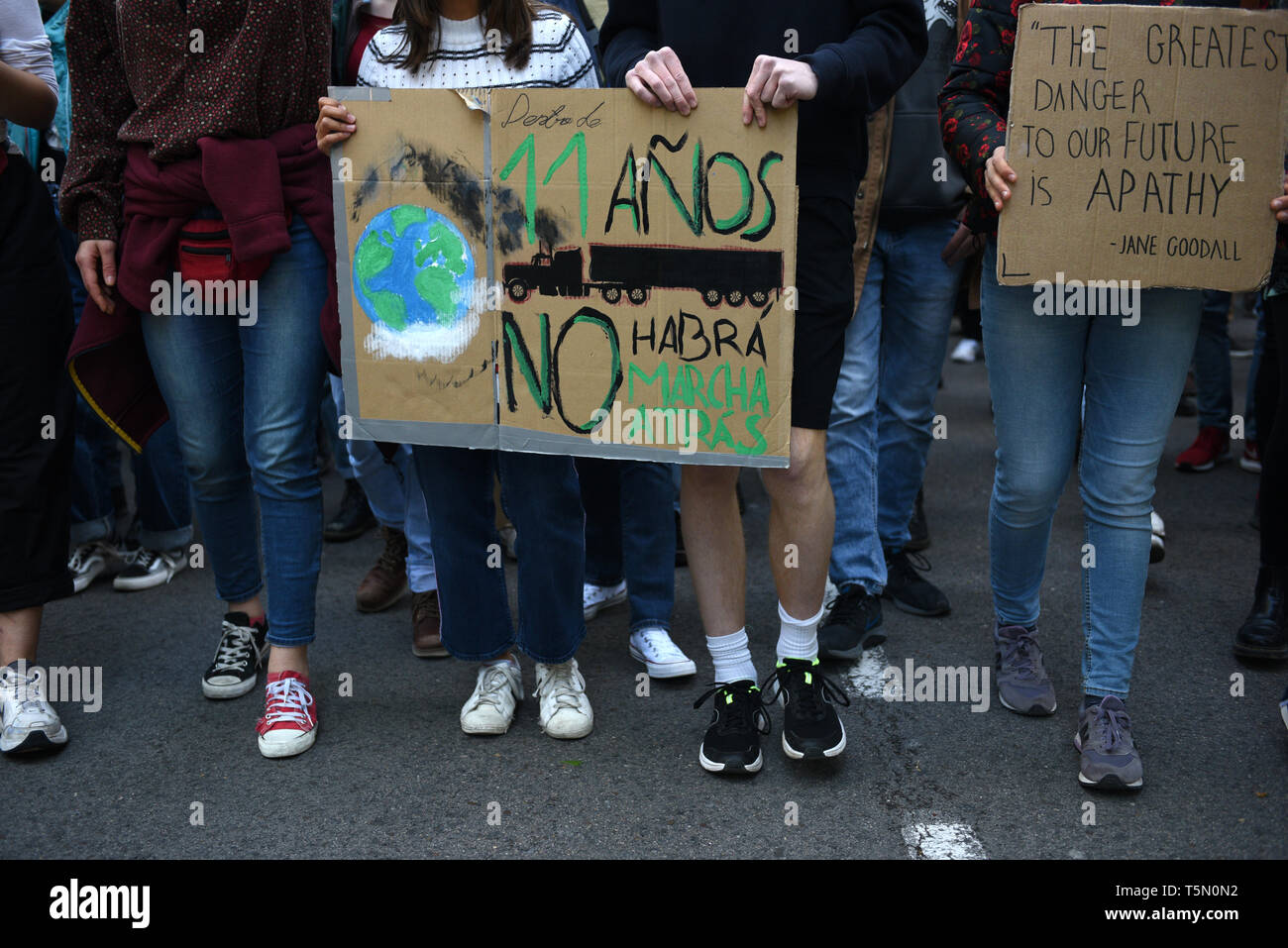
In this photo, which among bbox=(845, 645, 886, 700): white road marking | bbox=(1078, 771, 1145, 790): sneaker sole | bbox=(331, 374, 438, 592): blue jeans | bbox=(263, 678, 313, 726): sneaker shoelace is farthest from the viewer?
bbox=(331, 374, 438, 592): blue jeans

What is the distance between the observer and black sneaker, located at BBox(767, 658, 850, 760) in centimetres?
276

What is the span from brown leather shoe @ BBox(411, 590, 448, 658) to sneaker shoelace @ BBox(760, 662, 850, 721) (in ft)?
3.78

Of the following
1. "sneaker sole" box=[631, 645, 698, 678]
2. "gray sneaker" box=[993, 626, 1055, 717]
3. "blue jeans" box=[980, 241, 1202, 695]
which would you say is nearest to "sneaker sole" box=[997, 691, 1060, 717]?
"gray sneaker" box=[993, 626, 1055, 717]

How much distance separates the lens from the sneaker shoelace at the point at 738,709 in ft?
9.20

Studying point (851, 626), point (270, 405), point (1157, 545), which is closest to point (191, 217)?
point (270, 405)

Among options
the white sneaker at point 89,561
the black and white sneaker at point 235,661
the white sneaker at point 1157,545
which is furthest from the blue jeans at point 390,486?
the white sneaker at point 1157,545

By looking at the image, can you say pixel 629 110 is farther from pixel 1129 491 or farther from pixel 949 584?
pixel 949 584

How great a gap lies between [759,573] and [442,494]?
1.63 metres

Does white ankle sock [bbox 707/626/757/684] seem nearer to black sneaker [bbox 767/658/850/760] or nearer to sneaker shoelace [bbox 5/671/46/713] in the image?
black sneaker [bbox 767/658/850/760]

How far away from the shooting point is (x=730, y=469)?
2830 mm

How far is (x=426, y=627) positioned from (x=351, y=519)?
1.30 m

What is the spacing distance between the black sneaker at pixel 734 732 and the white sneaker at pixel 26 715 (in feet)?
5.26

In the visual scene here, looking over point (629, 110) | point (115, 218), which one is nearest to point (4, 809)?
point (115, 218)
